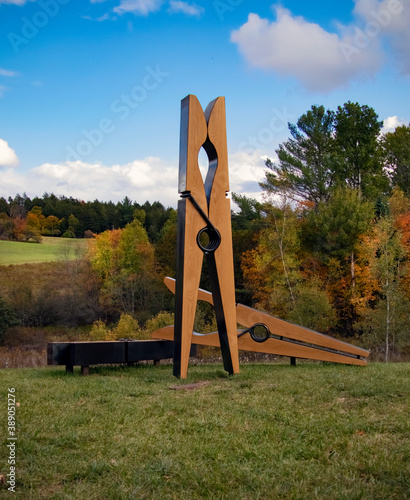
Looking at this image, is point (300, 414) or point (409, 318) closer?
point (300, 414)

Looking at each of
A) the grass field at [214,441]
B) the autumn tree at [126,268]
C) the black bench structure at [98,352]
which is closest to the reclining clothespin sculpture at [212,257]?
the black bench structure at [98,352]

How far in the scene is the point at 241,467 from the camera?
3.06 meters

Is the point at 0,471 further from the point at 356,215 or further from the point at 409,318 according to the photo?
the point at 356,215

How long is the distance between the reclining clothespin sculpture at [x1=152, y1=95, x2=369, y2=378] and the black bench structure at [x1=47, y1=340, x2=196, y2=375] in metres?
0.84

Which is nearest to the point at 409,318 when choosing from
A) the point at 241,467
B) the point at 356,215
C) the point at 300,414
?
the point at 356,215

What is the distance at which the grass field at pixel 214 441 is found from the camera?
280 centimetres

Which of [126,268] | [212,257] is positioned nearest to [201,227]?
[212,257]

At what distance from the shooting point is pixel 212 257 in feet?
22.8

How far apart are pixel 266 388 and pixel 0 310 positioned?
→ 2711 centimetres

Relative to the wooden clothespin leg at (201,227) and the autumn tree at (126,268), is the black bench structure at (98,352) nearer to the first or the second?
the wooden clothespin leg at (201,227)

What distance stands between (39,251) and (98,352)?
140ft

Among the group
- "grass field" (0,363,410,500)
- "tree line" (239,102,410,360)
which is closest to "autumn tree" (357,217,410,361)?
"tree line" (239,102,410,360)

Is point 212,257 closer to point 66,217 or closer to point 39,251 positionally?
point 39,251

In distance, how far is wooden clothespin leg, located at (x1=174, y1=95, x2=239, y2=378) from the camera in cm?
655
